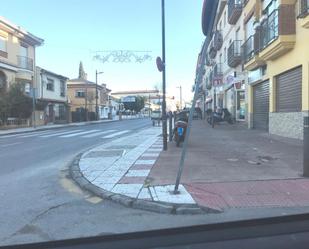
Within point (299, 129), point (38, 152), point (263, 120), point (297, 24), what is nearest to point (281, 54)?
point (297, 24)

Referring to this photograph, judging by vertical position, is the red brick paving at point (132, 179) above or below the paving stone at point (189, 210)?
above

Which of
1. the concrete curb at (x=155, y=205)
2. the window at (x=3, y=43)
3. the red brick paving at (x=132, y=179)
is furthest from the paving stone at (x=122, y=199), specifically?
the window at (x=3, y=43)

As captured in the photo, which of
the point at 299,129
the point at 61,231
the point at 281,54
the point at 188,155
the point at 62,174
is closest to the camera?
the point at 61,231

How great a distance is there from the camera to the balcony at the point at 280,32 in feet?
53.3

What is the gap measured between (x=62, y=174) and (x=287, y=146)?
293 inches

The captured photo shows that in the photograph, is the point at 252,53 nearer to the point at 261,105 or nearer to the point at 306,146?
the point at 261,105

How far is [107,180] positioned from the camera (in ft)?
26.7

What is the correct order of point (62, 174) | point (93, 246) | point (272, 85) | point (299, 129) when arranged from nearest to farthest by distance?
point (93, 246), point (62, 174), point (299, 129), point (272, 85)

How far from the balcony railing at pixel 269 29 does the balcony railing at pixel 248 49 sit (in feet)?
8.29

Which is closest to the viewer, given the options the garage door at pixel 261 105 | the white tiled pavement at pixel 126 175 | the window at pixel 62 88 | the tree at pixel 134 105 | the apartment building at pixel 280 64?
the white tiled pavement at pixel 126 175

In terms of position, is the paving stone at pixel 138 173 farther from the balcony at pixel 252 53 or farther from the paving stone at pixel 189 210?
the balcony at pixel 252 53

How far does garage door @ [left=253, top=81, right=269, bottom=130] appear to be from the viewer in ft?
70.8

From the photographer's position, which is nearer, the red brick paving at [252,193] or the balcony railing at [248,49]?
the red brick paving at [252,193]

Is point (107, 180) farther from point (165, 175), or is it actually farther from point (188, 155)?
point (188, 155)
